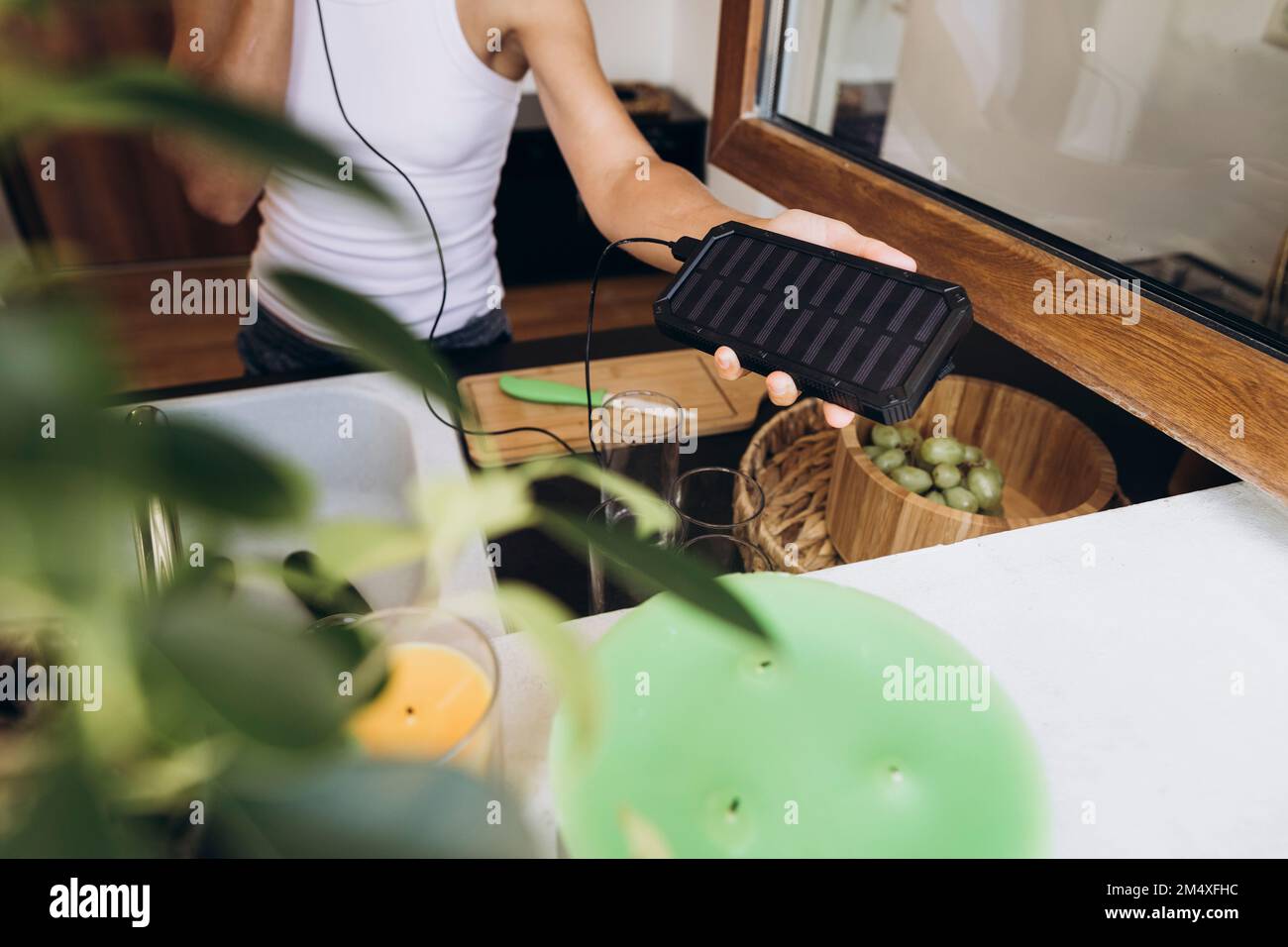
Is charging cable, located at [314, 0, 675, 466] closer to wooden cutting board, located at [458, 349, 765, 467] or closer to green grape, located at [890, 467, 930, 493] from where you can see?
wooden cutting board, located at [458, 349, 765, 467]

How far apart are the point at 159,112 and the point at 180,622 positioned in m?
0.07

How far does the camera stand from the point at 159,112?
0.12 meters

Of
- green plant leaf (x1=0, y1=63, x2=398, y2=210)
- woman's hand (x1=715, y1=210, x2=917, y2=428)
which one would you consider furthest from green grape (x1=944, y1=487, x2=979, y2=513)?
green plant leaf (x1=0, y1=63, x2=398, y2=210)

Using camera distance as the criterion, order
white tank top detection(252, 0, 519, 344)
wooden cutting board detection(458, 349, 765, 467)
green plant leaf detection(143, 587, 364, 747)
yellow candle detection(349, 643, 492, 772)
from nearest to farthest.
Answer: green plant leaf detection(143, 587, 364, 747) < yellow candle detection(349, 643, 492, 772) < wooden cutting board detection(458, 349, 765, 467) < white tank top detection(252, 0, 519, 344)

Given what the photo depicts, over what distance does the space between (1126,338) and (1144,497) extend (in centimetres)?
23

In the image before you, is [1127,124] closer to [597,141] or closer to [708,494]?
[708,494]

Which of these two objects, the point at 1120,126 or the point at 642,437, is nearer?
the point at 1120,126

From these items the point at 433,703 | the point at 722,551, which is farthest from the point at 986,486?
the point at 433,703

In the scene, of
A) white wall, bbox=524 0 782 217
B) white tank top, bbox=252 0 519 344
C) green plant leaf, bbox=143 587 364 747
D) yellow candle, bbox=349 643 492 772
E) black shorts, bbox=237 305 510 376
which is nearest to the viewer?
green plant leaf, bbox=143 587 364 747

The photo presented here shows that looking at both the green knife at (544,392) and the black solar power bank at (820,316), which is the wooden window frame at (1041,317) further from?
the green knife at (544,392)

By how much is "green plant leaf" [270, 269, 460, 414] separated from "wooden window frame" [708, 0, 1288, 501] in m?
0.52

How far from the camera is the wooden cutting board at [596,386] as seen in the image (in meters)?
0.89

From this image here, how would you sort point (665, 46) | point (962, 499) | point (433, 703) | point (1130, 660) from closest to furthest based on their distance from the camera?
1. point (433, 703)
2. point (1130, 660)
3. point (962, 499)
4. point (665, 46)

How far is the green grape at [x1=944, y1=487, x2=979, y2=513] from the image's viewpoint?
0.68 m
